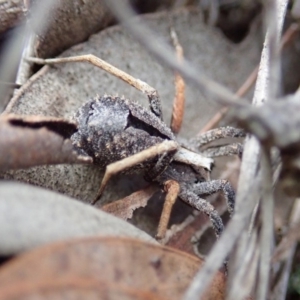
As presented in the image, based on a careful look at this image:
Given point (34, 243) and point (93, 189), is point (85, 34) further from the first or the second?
point (34, 243)

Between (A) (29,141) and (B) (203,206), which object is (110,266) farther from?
(B) (203,206)

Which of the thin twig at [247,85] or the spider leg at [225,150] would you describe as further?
the thin twig at [247,85]

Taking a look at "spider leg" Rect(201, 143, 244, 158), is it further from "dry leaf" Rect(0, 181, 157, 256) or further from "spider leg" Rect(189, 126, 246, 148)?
"dry leaf" Rect(0, 181, 157, 256)

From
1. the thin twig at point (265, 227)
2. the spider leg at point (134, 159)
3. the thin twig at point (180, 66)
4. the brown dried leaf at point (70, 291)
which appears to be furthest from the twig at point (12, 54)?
the thin twig at point (265, 227)

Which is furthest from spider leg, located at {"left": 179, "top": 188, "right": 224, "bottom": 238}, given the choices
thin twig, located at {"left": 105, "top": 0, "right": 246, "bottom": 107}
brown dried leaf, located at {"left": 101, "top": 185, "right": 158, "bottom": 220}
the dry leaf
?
thin twig, located at {"left": 105, "top": 0, "right": 246, "bottom": 107}

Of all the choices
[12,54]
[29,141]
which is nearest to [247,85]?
[12,54]

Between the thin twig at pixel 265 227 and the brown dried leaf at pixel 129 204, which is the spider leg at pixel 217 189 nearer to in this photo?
the brown dried leaf at pixel 129 204
